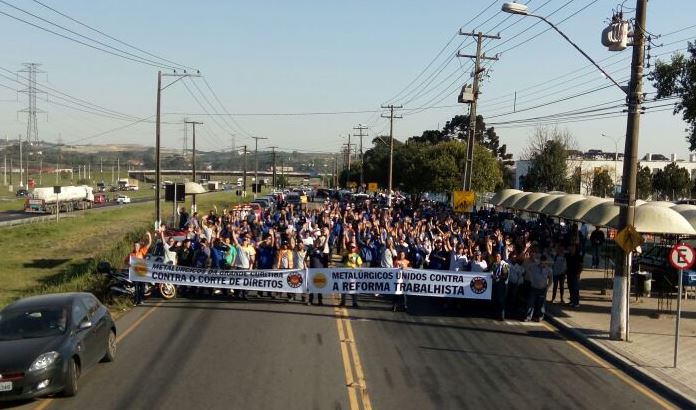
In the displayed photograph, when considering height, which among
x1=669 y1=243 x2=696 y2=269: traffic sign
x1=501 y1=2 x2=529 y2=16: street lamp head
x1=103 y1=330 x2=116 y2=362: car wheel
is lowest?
x1=103 y1=330 x2=116 y2=362: car wheel

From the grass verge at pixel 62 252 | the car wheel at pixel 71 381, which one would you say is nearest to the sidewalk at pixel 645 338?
the car wheel at pixel 71 381

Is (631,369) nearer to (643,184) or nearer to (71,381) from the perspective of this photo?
(71,381)

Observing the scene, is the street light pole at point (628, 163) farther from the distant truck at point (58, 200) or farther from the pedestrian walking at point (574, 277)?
the distant truck at point (58, 200)

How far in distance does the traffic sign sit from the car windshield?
31.7 feet

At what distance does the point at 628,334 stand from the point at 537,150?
57.6 m

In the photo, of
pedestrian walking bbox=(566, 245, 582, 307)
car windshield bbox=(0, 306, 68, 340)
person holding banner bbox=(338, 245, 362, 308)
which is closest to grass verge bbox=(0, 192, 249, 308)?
person holding banner bbox=(338, 245, 362, 308)

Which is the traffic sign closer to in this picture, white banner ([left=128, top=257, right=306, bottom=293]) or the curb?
the curb

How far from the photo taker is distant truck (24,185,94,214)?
218 ft

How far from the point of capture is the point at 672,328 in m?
15.3

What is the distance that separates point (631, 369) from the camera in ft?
38.1

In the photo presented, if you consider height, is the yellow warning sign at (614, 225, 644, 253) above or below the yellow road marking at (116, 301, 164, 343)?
above

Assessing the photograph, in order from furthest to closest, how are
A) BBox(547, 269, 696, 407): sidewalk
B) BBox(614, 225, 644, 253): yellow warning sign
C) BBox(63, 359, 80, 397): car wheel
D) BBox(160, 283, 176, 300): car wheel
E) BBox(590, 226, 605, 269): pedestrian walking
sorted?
BBox(590, 226, 605, 269): pedestrian walking → BBox(160, 283, 176, 300): car wheel → BBox(614, 225, 644, 253): yellow warning sign → BBox(547, 269, 696, 407): sidewalk → BBox(63, 359, 80, 397): car wheel

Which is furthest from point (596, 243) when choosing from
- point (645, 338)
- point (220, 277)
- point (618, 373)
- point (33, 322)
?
point (33, 322)

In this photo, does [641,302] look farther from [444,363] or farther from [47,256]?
[47,256]
